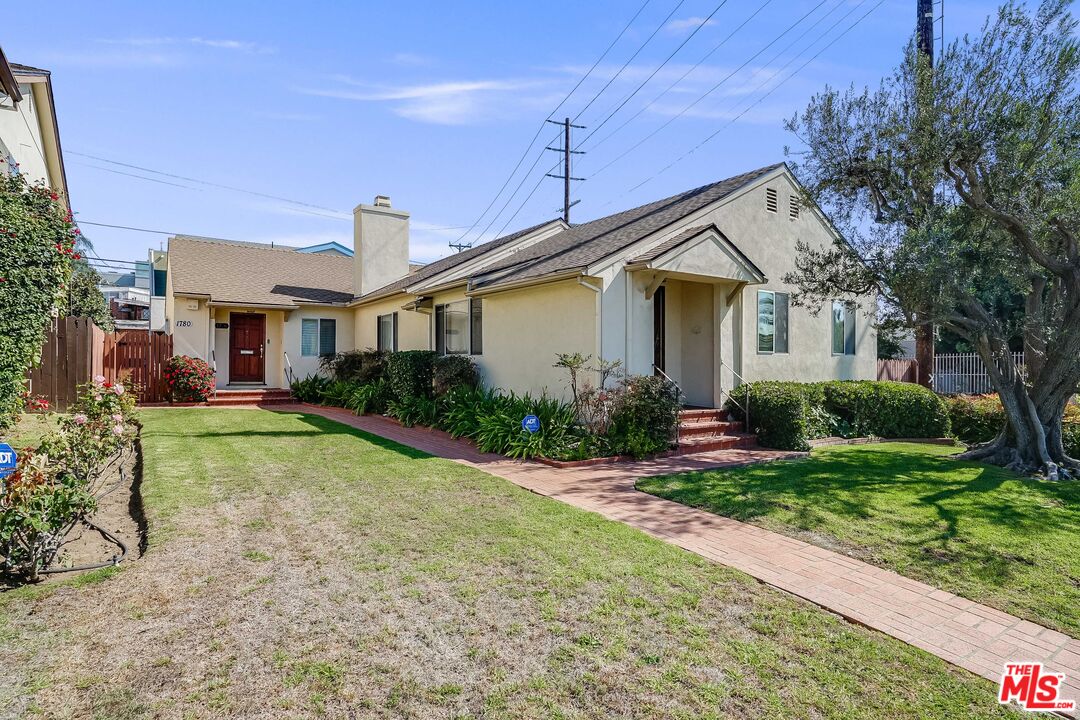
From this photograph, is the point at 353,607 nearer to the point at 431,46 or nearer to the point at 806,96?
the point at 806,96

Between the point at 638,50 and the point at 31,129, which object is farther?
the point at 638,50

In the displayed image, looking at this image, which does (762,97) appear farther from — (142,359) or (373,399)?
(142,359)

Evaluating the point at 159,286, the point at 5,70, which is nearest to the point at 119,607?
the point at 5,70

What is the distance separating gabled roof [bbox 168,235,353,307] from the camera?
17969 millimetres

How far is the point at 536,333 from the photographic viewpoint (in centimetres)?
1141

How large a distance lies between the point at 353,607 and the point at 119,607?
59.2 inches

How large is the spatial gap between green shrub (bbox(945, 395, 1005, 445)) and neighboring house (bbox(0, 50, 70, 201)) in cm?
1747

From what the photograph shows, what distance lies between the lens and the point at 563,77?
61.2ft

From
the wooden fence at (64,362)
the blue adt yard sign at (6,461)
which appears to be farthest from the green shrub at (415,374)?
the blue adt yard sign at (6,461)

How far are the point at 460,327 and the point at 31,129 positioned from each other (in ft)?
33.4

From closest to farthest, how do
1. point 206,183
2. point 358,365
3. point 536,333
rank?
point 536,333, point 358,365, point 206,183
